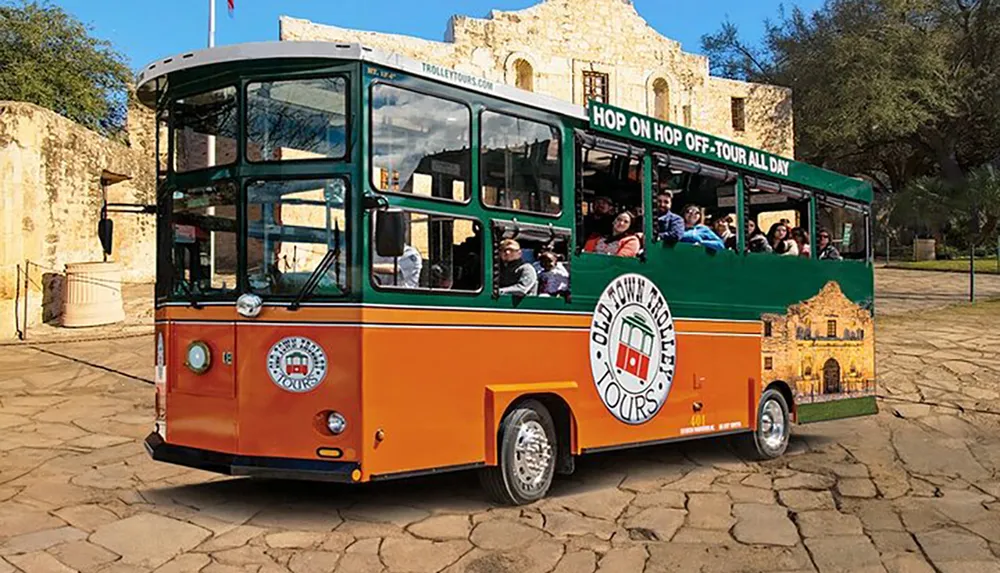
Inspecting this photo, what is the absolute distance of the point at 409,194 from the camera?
5.84 metres

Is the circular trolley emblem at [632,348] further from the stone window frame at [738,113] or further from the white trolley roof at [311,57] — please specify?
the stone window frame at [738,113]

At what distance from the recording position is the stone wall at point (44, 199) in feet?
54.4

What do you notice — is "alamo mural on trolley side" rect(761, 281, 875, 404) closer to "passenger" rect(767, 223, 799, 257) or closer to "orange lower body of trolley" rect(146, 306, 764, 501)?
"passenger" rect(767, 223, 799, 257)

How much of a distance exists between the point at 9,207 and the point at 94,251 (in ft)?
12.3

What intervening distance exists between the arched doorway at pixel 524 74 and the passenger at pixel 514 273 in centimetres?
2579

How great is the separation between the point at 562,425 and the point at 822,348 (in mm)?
4839

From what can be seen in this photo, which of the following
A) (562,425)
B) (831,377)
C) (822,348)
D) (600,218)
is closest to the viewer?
(562,425)

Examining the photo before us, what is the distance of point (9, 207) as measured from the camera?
54.4ft

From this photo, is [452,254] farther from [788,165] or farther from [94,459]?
[788,165]

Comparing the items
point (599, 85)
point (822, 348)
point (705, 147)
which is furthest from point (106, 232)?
point (599, 85)

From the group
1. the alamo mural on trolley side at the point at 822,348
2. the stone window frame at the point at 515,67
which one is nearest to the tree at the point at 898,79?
the stone window frame at the point at 515,67

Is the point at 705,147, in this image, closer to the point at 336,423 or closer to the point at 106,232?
the point at 336,423

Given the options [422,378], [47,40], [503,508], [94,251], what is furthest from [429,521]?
[47,40]

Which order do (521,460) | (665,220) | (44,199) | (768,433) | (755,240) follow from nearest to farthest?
(521,460)
(665,220)
(755,240)
(768,433)
(44,199)
